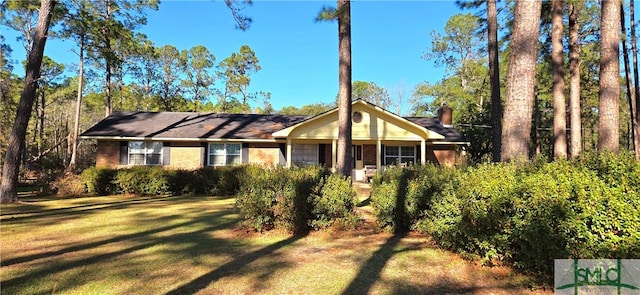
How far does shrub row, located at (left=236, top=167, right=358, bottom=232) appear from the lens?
6.73 m

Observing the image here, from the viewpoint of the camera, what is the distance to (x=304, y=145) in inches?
746

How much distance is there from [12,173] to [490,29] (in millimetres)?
17427

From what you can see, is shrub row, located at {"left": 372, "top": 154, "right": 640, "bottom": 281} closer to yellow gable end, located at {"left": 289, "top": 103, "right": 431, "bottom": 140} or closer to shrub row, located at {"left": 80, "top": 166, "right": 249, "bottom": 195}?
shrub row, located at {"left": 80, "top": 166, "right": 249, "bottom": 195}

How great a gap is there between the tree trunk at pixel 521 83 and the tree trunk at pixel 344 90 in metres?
3.81

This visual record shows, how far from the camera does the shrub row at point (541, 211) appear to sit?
3541 millimetres

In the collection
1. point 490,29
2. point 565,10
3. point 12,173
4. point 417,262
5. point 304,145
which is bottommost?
point 417,262

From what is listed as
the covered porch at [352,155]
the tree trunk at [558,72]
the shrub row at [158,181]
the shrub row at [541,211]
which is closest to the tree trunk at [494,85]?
the tree trunk at [558,72]

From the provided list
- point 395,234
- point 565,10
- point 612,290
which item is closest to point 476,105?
point 565,10

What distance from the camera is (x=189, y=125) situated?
63.2 ft

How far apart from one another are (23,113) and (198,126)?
8.60 meters

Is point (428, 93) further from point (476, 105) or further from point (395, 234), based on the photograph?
point (395, 234)

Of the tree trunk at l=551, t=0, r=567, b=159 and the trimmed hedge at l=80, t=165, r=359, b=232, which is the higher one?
Answer: the tree trunk at l=551, t=0, r=567, b=159

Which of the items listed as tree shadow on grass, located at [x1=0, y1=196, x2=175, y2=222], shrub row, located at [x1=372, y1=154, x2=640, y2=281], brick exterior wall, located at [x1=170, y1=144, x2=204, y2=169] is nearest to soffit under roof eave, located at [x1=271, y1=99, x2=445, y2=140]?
brick exterior wall, located at [x1=170, y1=144, x2=204, y2=169]

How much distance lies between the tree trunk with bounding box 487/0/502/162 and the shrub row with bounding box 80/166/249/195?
958 centimetres
